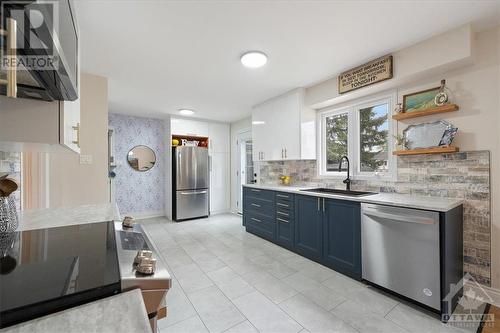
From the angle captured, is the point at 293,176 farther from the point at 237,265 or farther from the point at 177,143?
the point at 177,143

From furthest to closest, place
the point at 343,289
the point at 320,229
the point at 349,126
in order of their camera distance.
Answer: the point at 349,126 < the point at 320,229 < the point at 343,289

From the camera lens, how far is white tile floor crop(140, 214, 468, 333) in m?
1.68

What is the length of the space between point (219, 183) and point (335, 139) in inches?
129

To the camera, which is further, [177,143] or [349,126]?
[177,143]

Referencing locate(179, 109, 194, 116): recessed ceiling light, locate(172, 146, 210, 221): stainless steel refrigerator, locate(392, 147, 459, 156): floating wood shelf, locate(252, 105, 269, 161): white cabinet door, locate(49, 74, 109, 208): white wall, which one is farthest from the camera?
locate(172, 146, 210, 221): stainless steel refrigerator

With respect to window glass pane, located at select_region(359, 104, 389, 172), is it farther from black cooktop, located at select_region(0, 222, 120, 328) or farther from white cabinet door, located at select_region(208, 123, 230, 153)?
white cabinet door, located at select_region(208, 123, 230, 153)

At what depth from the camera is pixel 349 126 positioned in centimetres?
310

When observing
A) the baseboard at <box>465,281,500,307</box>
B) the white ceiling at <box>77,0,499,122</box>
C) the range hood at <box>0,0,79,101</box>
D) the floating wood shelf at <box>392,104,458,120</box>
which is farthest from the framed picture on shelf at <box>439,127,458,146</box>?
the range hood at <box>0,0,79,101</box>

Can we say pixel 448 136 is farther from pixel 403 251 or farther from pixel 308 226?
pixel 308 226

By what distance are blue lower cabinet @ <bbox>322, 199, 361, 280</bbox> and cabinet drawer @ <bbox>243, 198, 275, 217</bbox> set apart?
3.46 feet

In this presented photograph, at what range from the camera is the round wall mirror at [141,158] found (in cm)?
515

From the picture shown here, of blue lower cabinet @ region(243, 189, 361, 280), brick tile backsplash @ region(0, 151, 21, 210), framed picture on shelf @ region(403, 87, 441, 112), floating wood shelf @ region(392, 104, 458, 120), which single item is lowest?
blue lower cabinet @ region(243, 189, 361, 280)

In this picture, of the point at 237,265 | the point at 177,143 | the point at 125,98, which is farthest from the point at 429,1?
the point at 177,143

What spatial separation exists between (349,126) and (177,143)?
12.1ft
